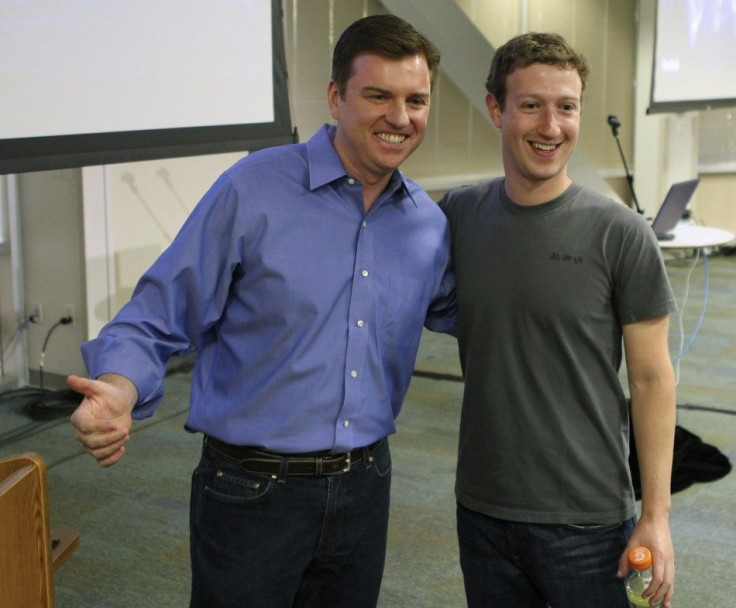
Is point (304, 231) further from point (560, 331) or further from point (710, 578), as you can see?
point (710, 578)

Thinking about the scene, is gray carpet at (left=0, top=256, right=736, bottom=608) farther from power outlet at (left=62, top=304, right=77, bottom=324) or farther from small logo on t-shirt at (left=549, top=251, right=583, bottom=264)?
small logo on t-shirt at (left=549, top=251, right=583, bottom=264)

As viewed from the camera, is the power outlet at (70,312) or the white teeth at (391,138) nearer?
the white teeth at (391,138)

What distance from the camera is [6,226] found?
15.9 feet

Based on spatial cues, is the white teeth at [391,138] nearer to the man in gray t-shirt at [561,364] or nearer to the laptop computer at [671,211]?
the man in gray t-shirt at [561,364]

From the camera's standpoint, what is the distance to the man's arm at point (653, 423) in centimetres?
150

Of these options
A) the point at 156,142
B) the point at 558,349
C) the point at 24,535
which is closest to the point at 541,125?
the point at 558,349

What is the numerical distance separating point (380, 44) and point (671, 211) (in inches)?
132

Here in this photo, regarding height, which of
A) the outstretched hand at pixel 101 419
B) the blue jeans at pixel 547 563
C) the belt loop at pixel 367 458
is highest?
the outstretched hand at pixel 101 419

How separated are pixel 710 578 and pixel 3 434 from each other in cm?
298

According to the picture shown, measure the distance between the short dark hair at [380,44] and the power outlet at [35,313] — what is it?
365 cm

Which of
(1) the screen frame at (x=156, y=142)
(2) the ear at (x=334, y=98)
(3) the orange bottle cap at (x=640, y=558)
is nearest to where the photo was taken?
(3) the orange bottle cap at (x=640, y=558)

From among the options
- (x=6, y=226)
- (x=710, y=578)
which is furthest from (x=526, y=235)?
(x=6, y=226)

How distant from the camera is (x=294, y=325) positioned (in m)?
1.56

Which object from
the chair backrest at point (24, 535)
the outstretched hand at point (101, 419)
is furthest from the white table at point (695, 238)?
the chair backrest at point (24, 535)
